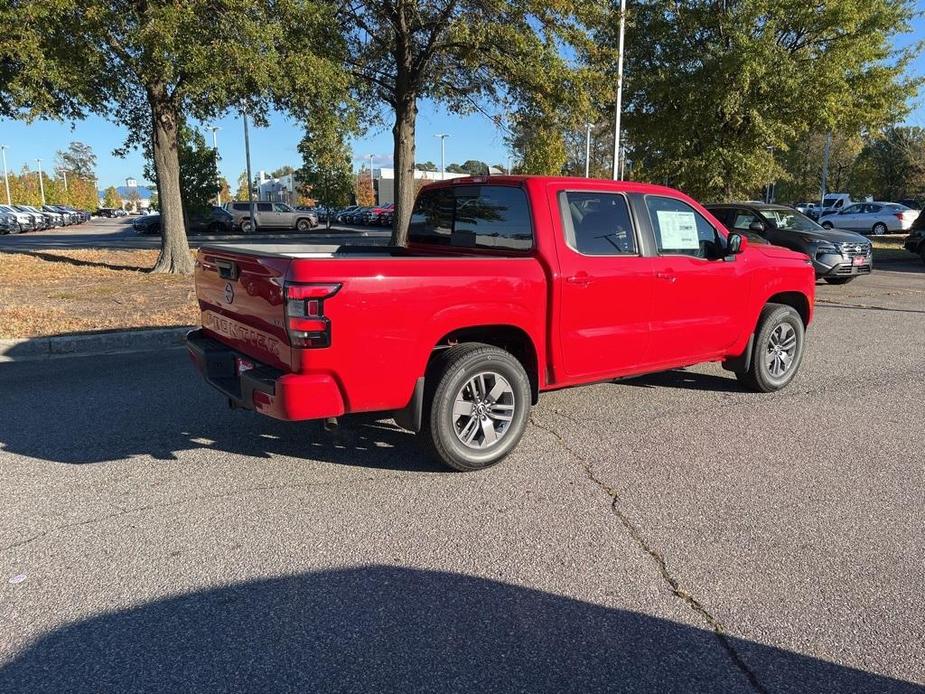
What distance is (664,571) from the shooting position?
10.3 feet

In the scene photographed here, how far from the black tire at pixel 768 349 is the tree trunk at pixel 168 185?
1149 centimetres

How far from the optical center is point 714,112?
18359mm

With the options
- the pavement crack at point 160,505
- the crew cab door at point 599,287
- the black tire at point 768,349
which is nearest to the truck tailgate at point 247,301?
the pavement crack at point 160,505

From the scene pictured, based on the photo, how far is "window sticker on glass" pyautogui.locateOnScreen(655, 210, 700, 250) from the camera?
5.14 m

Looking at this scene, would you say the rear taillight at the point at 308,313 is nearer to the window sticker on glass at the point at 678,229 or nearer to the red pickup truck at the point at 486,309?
the red pickup truck at the point at 486,309

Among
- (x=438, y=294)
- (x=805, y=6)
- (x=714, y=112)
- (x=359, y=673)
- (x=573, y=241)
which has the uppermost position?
(x=805, y=6)

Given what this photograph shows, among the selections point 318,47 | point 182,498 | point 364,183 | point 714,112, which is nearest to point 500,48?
point 318,47

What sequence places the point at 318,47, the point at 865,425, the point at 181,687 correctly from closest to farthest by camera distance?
the point at 181,687 < the point at 865,425 < the point at 318,47

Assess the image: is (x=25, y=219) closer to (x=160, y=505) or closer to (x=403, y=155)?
(x=403, y=155)

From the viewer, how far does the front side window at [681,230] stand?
510 centimetres

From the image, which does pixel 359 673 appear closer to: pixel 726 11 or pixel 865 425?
pixel 865 425

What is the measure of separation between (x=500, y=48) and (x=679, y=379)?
369 inches

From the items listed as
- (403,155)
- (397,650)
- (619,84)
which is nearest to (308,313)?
(397,650)

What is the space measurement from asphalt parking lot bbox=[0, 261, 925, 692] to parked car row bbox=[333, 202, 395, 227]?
38.0m
